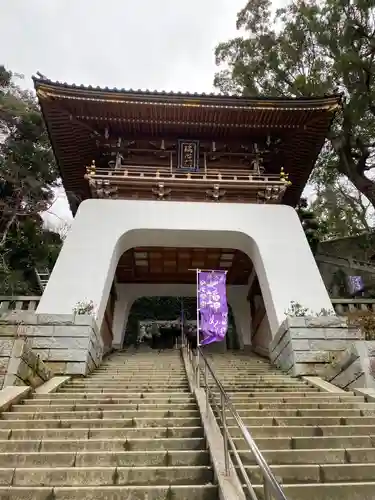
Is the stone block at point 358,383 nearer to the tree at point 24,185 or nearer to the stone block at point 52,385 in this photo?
the stone block at point 52,385

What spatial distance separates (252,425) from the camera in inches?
160

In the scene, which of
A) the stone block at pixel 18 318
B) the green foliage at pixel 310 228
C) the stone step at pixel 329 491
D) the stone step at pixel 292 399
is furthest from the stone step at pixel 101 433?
the green foliage at pixel 310 228

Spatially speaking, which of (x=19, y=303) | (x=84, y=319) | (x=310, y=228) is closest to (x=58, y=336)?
(x=84, y=319)

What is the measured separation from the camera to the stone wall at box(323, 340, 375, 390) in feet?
19.0

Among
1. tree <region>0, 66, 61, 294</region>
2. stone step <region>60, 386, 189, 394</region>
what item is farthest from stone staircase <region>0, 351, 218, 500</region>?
tree <region>0, 66, 61, 294</region>

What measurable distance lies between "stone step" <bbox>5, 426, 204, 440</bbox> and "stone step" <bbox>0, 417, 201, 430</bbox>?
19cm

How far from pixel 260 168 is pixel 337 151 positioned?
716 cm

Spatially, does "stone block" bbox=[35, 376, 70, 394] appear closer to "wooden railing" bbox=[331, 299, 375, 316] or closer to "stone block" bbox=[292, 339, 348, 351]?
"stone block" bbox=[292, 339, 348, 351]

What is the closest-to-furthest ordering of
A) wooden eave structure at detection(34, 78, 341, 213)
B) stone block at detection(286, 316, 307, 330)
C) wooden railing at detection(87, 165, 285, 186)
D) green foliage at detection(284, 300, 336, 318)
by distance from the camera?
stone block at detection(286, 316, 307, 330) → green foliage at detection(284, 300, 336, 318) → wooden eave structure at detection(34, 78, 341, 213) → wooden railing at detection(87, 165, 285, 186)

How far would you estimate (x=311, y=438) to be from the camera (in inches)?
144

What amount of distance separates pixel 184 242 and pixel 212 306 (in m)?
2.88

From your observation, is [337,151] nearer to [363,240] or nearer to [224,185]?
[363,240]

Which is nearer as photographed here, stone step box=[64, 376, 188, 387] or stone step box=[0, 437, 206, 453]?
stone step box=[0, 437, 206, 453]

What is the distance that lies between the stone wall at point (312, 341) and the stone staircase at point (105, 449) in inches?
119
